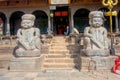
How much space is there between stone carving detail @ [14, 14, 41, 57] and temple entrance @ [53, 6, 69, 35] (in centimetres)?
1660

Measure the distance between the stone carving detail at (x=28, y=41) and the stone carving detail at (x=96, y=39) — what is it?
2051 millimetres

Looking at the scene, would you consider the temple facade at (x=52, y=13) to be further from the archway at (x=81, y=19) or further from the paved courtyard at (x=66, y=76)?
the paved courtyard at (x=66, y=76)

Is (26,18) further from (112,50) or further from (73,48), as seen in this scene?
(112,50)

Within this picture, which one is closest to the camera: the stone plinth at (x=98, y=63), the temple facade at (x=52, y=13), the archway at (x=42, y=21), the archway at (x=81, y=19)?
the stone plinth at (x=98, y=63)

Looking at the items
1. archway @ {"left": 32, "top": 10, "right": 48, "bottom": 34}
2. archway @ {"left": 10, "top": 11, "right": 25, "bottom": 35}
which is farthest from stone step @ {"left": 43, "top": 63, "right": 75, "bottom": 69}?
archway @ {"left": 10, "top": 11, "right": 25, "bottom": 35}

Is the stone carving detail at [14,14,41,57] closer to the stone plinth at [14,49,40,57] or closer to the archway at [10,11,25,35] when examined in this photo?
the stone plinth at [14,49,40,57]

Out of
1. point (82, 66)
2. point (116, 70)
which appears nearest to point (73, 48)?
point (82, 66)

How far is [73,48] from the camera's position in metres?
11.8

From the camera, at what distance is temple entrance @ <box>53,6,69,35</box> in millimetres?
26078

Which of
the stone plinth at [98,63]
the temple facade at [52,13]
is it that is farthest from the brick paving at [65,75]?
the temple facade at [52,13]

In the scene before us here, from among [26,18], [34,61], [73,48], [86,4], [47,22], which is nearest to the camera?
[34,61]

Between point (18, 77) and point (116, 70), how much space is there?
11.7 ft

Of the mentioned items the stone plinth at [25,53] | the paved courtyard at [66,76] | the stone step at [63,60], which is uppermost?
the stone plinth at [25,53]

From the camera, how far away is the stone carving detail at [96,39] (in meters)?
8.87
